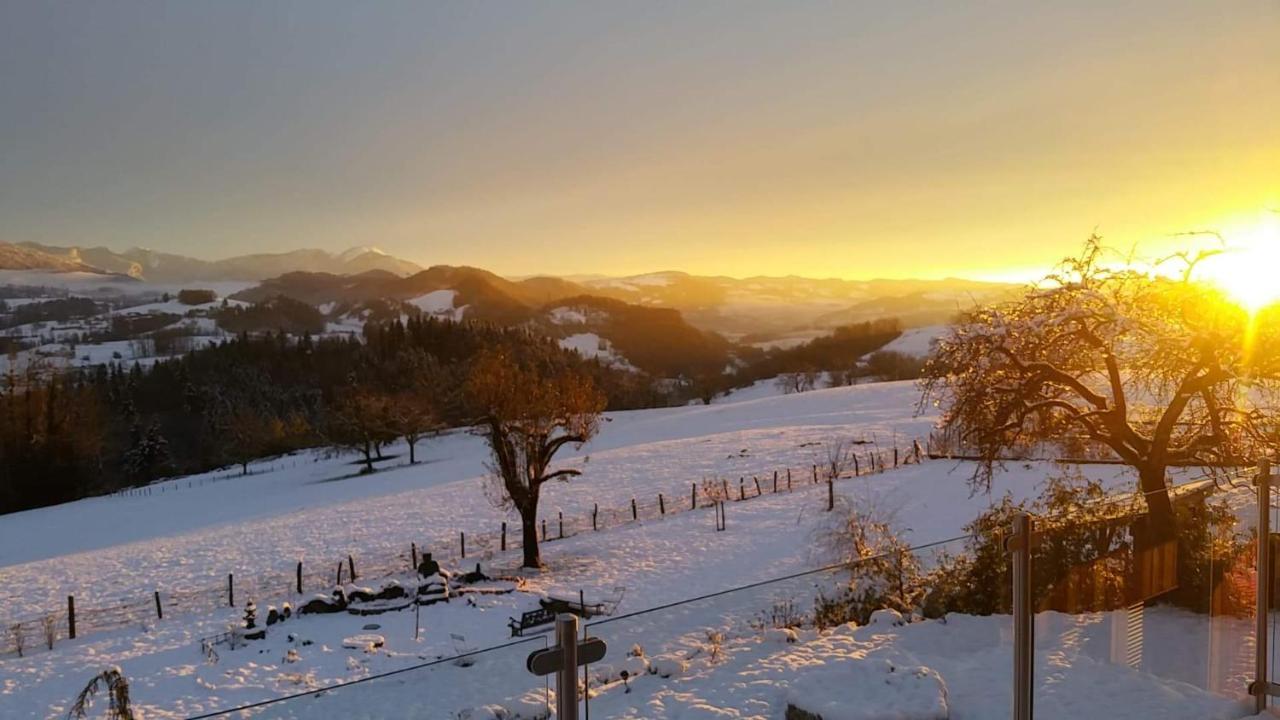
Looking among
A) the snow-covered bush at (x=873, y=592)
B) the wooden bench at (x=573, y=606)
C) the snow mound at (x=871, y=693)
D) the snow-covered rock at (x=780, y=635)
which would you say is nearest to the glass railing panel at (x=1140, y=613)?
the snow mound at (x=871, y=693)

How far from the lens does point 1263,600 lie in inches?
215

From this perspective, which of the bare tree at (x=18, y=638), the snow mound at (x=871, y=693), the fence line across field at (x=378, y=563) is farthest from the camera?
the fence line across field at (x=378, y=563)

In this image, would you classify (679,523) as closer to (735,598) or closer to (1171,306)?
(1171,306)

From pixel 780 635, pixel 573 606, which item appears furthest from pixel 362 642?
pixel 780 635

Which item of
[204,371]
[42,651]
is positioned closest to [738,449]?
[42,651]

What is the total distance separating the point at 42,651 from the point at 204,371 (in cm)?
12079

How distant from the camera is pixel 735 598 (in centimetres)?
550

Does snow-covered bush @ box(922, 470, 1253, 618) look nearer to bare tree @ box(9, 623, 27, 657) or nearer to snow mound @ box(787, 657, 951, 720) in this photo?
snow mound @ box(787, 657, 951, 720)

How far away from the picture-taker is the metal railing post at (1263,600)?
17.8 ft

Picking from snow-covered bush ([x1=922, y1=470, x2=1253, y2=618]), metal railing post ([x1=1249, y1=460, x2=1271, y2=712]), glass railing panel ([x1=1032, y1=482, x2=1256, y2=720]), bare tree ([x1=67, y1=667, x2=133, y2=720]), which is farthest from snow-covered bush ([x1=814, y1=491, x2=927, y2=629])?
bare tree ([x1=67, y1=667, x2=133, y2=720])

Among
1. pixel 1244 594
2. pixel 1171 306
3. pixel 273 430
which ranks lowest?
pixel 273 430

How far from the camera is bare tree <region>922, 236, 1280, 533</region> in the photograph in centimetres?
895

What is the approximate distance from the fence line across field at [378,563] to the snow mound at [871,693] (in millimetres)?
16469

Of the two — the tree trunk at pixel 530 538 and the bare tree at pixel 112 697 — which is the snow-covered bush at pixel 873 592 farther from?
the tree trunk at pixel 530 538
